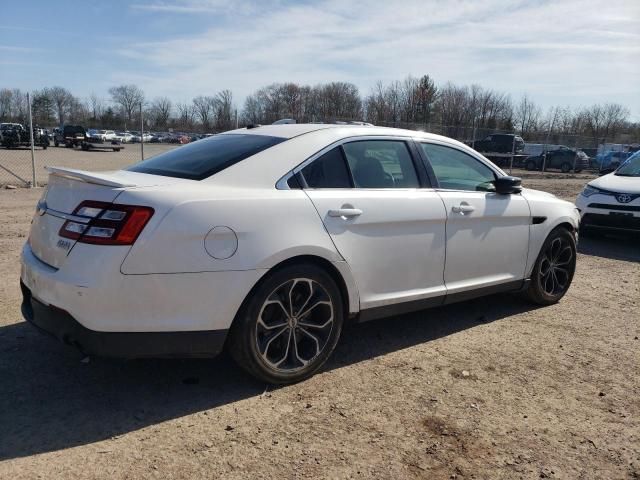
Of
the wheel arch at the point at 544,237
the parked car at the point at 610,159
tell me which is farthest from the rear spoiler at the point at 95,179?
the parked car at the point at 610,159

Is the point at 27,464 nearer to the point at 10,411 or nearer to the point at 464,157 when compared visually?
the point at 10,411

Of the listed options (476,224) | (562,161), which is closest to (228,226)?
(476,224)

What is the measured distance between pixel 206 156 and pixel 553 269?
11.7 feet

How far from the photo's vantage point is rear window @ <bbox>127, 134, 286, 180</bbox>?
11.3ft

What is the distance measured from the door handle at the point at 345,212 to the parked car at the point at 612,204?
6586 mm

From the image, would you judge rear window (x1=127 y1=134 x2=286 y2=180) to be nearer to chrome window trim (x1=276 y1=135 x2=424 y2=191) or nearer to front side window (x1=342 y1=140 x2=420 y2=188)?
chrome window trim (x1=276 y1=135 x2=424 y2=191)

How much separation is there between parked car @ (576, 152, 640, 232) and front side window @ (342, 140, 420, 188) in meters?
5.88

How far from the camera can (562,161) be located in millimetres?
33438

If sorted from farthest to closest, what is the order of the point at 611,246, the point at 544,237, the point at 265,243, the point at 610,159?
the point at 610,159 < the point at 611,246 < the point at 544,237 < the point at 265,243

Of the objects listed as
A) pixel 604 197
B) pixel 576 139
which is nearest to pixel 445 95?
pixel 576 139

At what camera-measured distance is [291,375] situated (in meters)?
3.43

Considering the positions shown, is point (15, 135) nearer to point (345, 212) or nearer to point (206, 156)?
point (206, 156)

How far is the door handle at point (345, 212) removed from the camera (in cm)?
347

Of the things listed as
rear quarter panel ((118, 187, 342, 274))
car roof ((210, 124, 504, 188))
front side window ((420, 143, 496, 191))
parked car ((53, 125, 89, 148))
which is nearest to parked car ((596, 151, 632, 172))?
front side window ((420, 143, 496, 191))
